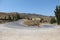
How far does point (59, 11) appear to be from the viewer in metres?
69.8

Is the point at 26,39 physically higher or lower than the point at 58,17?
higher

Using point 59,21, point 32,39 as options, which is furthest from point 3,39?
point 59,21

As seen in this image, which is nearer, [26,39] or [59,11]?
[26,39]

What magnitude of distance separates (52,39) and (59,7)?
2137 inches

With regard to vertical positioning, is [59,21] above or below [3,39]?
below

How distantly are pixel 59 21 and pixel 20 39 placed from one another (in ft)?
172

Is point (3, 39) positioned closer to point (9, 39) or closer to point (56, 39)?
point (9, 39)

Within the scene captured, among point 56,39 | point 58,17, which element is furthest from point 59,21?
point 56,39

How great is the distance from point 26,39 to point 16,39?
3.22 feet

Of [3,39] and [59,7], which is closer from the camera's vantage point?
[3,39]

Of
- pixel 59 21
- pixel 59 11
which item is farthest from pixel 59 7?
pixel 59 21

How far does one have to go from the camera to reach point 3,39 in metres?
16.7

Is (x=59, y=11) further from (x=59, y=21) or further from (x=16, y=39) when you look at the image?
(x=16, y=39)

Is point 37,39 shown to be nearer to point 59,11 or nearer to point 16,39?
point 16,39
